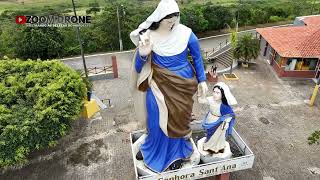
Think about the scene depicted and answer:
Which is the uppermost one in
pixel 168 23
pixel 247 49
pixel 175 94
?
pixel 168 23

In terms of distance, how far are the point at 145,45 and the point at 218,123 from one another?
11.6 ft

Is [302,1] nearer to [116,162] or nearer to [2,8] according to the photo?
[116,162]

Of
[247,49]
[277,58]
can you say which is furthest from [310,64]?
[247,49]

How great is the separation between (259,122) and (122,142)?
6.77 meters

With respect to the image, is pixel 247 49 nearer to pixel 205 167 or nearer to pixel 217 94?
pixel 217 94

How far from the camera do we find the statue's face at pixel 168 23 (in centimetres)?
747

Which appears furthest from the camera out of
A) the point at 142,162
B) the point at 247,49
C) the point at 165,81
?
the point at 247,49

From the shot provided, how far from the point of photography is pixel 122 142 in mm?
13406

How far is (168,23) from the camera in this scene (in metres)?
7.54

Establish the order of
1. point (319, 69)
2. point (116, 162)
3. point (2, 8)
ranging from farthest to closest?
point (2, 8) → point (319, 69) → point (116, 162)

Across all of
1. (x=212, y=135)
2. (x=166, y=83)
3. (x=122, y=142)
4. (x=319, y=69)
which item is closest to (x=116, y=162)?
(x=122, y=142)

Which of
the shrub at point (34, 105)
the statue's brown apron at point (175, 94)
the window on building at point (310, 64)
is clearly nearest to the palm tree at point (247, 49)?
the window on building at point (310, 64)

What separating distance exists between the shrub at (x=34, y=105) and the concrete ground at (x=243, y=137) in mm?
1157

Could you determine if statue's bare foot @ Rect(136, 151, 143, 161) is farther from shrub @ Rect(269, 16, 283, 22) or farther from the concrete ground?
shrub @ Rect(269, 16, 283, 22)
